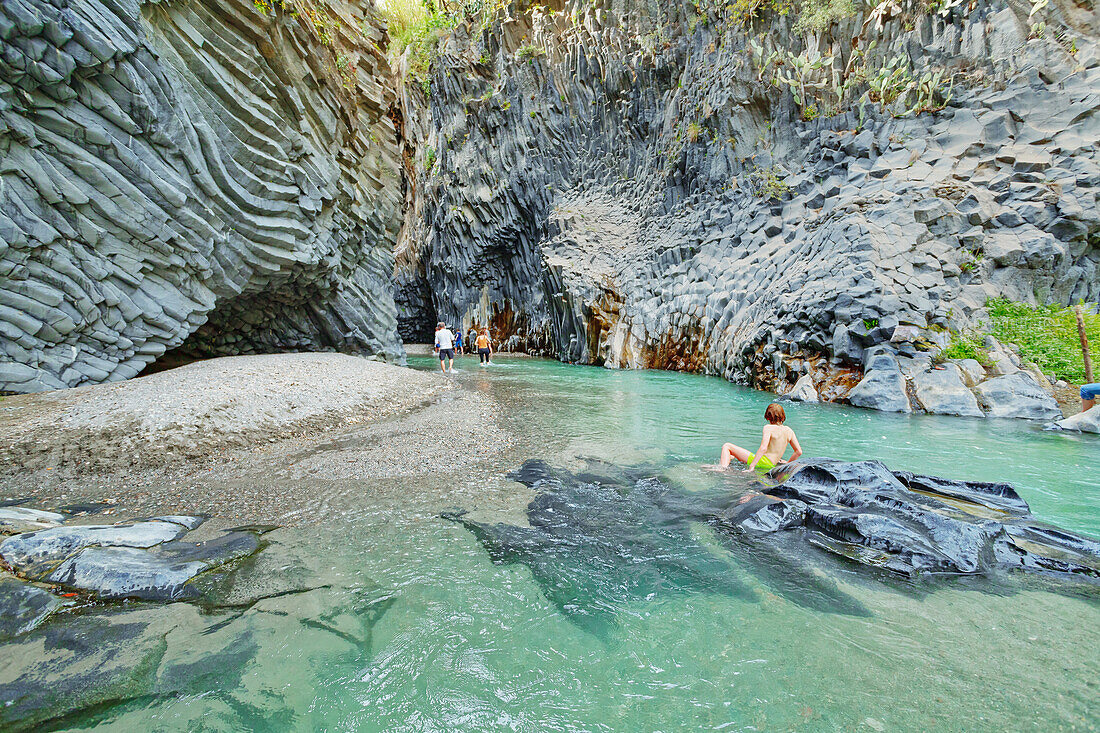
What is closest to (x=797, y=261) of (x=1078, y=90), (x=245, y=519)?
(x=1078, y=90)

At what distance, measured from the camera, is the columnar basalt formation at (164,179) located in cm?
727

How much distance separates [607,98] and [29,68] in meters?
23.4

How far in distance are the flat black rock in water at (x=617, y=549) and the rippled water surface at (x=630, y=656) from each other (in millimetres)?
65

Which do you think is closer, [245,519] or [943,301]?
[245,519]

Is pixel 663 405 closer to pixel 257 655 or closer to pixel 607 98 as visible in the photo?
pixel 257 655

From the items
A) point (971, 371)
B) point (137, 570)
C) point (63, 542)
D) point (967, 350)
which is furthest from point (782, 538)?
point (967, 350)

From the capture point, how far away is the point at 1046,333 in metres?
10.1

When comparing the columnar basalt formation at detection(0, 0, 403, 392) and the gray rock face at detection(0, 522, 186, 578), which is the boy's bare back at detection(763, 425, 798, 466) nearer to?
the gray rock face at detection(0, 522, 186, 578)

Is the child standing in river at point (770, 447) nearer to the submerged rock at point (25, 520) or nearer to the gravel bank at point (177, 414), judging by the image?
the gravel bank at point (177, 414)

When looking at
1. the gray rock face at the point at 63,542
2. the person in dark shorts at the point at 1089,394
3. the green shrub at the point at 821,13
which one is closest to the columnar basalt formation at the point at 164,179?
the gray rock face at the point at 63,542

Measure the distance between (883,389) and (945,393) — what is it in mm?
1022

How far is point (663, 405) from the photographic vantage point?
35.1ft

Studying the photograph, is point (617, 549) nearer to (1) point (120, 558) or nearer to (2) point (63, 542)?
(1) point (120, 558)

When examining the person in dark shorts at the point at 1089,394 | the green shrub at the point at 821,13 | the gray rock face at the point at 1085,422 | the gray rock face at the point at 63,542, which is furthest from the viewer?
the green shrub at the point at 821,13
